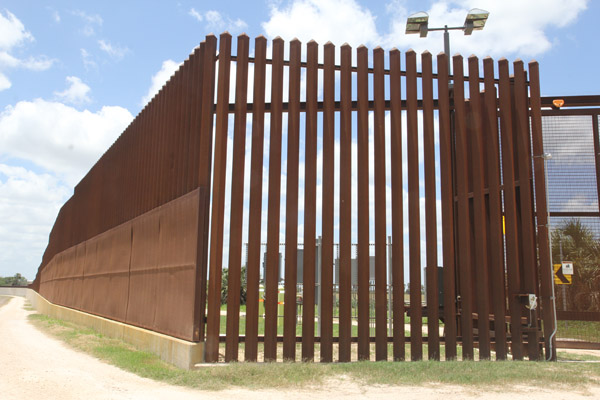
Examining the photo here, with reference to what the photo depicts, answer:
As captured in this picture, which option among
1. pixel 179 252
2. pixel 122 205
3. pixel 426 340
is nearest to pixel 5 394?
pixel 179 252

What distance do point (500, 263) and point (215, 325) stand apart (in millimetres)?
4910

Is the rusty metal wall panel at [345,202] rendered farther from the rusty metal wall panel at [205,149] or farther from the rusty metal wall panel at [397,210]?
the rusty metal wall panel at [205,149]

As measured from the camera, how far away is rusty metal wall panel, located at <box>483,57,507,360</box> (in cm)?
905

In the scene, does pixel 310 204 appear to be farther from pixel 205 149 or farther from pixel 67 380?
pixel 67 380

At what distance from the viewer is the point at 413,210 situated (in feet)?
29.7

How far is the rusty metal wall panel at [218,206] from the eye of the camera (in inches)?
341

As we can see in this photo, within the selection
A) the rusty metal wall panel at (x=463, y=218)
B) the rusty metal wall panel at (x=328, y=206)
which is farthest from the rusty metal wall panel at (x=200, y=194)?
the rusty metal wall panel at (x=463, y=218)

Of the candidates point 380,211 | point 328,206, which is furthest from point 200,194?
point 380,211

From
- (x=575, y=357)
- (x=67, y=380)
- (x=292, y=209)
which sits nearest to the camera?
(x=67, y=380)

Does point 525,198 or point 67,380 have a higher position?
point 525,198

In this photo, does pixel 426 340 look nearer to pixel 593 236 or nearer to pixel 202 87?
pixel 593 236

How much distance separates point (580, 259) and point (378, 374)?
6814 mm

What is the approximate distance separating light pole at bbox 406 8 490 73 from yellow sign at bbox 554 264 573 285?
16.5ft

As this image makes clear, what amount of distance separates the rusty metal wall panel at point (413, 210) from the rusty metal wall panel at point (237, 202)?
2.83 metres
